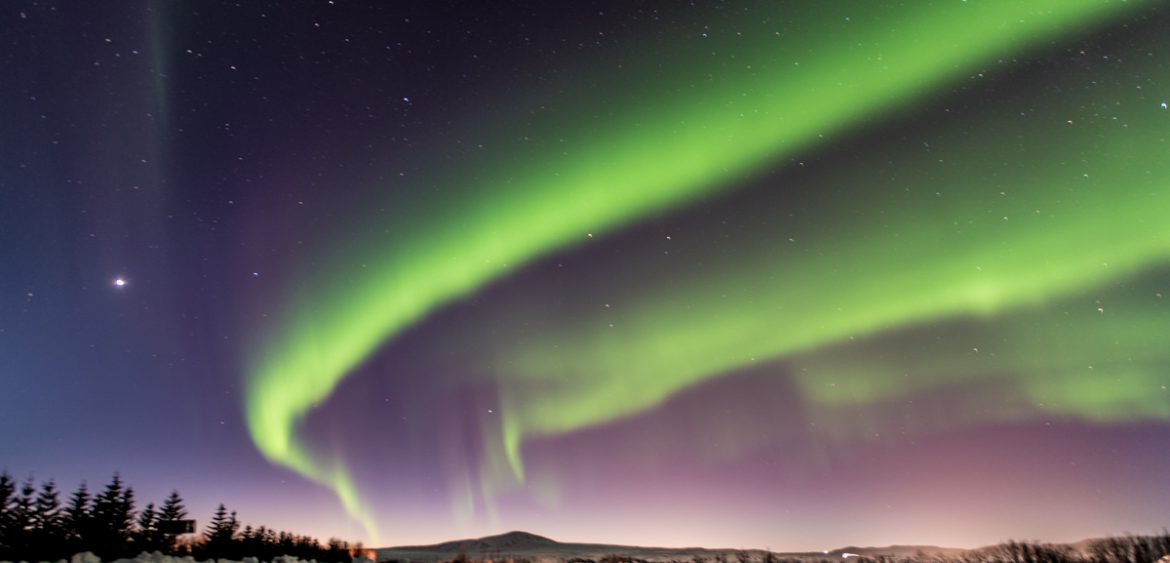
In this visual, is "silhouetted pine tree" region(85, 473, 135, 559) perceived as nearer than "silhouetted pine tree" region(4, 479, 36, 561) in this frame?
No


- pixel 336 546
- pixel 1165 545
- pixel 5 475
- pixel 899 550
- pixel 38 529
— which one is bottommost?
pixel 899 550

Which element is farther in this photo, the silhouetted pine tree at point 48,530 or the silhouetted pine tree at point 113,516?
the silhouetted pine tree at point 113,516

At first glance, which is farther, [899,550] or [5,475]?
[899,550]

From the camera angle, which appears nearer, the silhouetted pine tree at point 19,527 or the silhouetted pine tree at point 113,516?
the silhouetted pine tree at point 19,527

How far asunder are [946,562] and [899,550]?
68.7 metres

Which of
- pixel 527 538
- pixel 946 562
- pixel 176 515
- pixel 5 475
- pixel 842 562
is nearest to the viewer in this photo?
pixel 5 475

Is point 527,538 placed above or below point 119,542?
below

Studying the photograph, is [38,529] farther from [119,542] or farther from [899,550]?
[899,550]

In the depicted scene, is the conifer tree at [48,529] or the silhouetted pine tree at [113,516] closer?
the conifer tree at [48,529]

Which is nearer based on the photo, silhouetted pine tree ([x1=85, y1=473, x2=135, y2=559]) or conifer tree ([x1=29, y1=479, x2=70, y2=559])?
conifer tree ([x1=29, y1=479, x2=70, y2=559])

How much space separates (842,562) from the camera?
84.7 metres

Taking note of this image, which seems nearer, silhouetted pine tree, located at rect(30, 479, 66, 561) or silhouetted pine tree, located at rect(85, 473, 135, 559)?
silhouetted pine tree, located at rect(30, 479, 66, 561)

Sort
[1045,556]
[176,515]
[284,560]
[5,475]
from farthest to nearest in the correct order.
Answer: [1045,556], [176,515], [5,475], [284,560]

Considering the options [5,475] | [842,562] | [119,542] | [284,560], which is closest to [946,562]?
[842,562]
